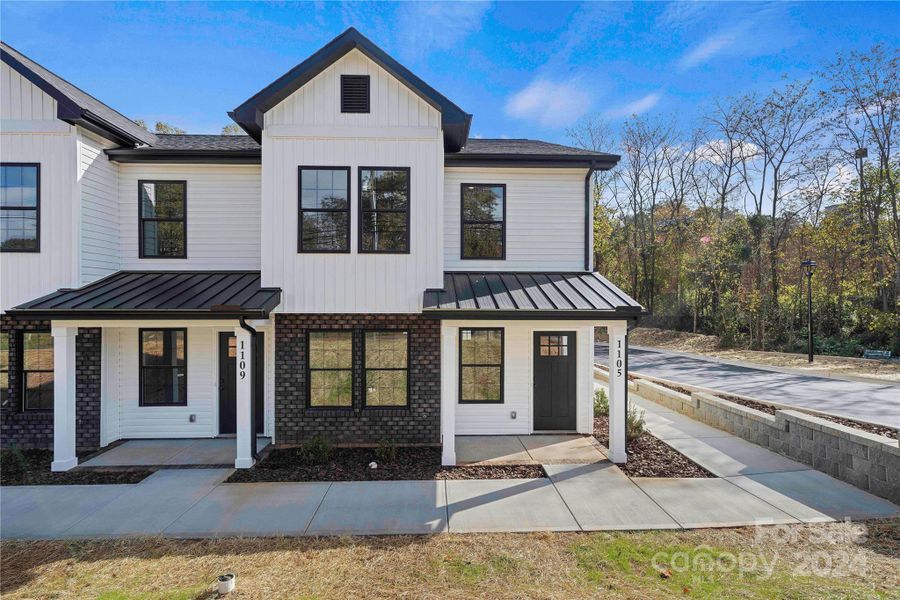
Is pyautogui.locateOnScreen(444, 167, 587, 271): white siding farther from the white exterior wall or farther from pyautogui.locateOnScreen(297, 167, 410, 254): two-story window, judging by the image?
the white exterior wall

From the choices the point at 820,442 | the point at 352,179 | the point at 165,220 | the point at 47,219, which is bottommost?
the point at 820,442

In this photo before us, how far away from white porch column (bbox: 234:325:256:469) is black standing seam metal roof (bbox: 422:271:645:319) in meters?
3.29

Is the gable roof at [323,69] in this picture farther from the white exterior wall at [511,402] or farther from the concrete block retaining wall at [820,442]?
the concrete block retaining wall at [820,442]

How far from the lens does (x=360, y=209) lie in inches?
333

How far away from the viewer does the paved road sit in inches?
457

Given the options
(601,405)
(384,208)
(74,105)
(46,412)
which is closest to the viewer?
(74,105)

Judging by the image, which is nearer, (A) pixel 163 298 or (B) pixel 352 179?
(A) pixel 163 298

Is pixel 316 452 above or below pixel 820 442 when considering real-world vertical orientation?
below

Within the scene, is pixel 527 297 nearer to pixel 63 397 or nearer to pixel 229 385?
pixel 229 385

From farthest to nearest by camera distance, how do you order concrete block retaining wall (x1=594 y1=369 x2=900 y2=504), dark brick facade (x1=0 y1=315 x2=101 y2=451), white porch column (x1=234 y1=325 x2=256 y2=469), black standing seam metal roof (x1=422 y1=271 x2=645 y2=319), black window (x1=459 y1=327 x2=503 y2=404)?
black window (x1=459 y1=327 x2=503 y2=404) < dark brick facade (x1=0 y1=315 x2=101 y2=451) < white porch column (x1=234 y1=325 x2=256 y2=469) < black standing seam metal roof (x1=422 y1=271 x2=645 y2=319) < concrete block retaining wall (x1=594 y1=369 x2=900 y2=504)

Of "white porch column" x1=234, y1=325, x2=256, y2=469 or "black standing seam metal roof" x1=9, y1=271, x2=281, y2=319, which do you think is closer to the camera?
"black standing seam metal roof" x1=9, y1=271, x2=281, y2=319

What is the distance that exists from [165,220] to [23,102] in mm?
2972

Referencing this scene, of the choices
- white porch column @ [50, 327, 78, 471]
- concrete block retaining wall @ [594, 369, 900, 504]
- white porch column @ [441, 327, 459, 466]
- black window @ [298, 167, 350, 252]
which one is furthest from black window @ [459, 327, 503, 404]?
white porch column @ [50, 327, 78, 471]

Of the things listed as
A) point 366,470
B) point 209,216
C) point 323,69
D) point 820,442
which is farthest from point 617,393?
point 209,216
